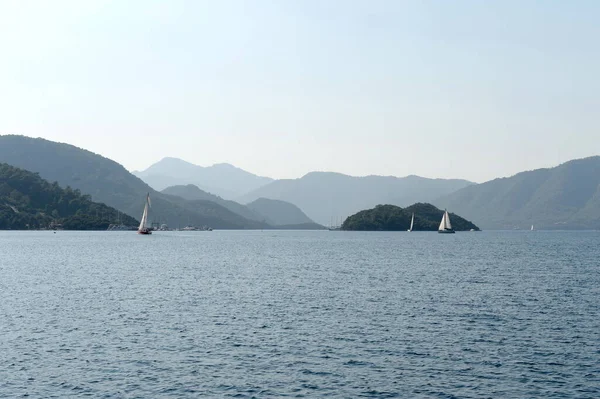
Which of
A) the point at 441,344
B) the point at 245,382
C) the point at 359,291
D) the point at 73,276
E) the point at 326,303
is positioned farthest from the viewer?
the point at 73,276

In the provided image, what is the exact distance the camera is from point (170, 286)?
94562mm

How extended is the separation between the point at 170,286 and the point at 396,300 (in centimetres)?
3335

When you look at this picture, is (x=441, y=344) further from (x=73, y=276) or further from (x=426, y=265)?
(x=426, y=265)

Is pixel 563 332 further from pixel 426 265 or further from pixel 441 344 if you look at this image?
pixel 426 265

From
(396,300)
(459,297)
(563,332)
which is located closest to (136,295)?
(396,300)

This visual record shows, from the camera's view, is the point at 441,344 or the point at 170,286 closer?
the point at 441,344

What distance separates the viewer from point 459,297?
3270 inches

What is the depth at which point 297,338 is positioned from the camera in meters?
55.3

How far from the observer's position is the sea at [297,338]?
135 ft

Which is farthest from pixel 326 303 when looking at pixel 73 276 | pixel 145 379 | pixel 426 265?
pixel 426 265

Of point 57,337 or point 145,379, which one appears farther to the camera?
point 57,337

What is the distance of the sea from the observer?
41250 mm

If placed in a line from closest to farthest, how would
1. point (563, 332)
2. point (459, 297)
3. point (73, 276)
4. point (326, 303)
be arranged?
point (563, 332)
point (326, 303)
point (459, 297)
point (73, 276)

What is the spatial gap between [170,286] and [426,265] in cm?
6555
